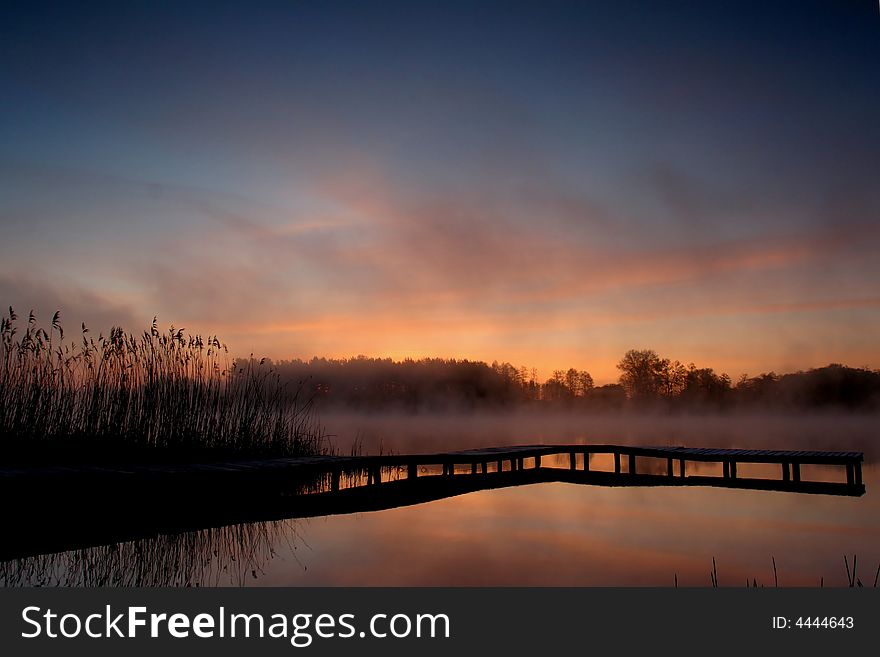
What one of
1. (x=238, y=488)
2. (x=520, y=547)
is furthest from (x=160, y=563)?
(x=520, y=547)

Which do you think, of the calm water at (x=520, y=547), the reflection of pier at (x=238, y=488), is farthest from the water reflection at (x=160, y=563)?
the reflection of pier at (x=238, y=488)

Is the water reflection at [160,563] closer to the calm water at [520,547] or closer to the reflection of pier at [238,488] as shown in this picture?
the calm water at [520,547]

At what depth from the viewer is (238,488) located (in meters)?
5.62

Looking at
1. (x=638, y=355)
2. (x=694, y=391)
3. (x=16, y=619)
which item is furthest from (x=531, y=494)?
(x=694, y=391)

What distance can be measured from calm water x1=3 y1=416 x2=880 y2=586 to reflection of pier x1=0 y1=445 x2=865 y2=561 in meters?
0.33

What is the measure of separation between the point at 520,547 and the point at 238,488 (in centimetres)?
238

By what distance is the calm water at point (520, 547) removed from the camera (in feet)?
12.5

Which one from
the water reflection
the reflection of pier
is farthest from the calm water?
the reflection of pier

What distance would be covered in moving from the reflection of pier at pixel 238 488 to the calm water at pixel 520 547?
0.33 metres

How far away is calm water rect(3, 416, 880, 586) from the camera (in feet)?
12.5

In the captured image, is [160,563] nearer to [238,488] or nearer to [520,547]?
[238,488]

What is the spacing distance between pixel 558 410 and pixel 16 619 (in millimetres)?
38184

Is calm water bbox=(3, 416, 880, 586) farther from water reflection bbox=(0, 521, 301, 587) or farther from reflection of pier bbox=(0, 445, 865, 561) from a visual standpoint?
reflection of pier bbox=(0, 445, 865, 561)

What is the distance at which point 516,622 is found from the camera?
8.18ft
